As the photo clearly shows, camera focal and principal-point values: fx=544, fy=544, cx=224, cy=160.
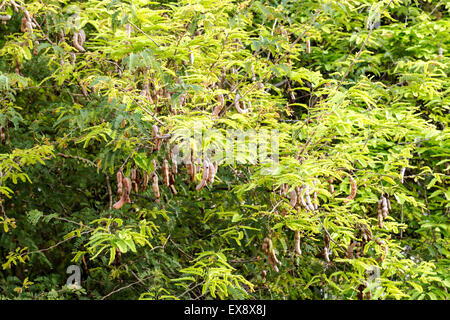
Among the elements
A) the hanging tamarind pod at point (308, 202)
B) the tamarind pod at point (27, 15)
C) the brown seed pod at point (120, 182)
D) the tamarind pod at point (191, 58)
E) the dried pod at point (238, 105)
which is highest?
the tamarind pod at point (27, 15)

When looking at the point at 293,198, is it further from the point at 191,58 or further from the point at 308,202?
the point at 191,58

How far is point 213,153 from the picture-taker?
10.6 ft

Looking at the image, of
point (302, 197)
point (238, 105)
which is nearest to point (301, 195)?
point (302, 197)

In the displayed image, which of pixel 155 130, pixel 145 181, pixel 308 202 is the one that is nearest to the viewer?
pixel 155 130

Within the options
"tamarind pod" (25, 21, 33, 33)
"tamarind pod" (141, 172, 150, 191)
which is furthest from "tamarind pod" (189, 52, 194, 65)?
"tamarind pod" (25, 21, 33, 33)

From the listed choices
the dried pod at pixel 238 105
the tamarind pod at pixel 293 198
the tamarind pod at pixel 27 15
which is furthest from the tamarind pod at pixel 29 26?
the tamarind pod at pixel 293 198

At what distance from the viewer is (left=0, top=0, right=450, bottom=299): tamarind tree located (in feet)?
10.6

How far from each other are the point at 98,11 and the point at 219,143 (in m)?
1.28

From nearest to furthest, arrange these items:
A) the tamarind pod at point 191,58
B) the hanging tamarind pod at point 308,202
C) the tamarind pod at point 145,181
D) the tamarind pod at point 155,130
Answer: the tamarind pod at point 155,130, the tamarind pod at point 191,58, the hanging tamarind pod at point 308,202, the tamarind pod at point 145,181

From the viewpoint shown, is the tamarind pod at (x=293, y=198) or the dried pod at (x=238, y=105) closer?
the tamarind pod at (x=293, y=198)

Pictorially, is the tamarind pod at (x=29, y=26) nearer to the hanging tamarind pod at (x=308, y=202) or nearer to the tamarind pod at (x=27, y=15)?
the tamarind pod at (x=27, y=15)

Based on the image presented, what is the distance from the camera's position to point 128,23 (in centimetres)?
298

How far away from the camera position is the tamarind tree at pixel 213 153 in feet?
10.6

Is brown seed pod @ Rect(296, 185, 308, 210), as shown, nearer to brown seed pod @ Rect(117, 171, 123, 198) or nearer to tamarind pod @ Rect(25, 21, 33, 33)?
brown seed pod @ Rect(117, 171, 123, 198)
